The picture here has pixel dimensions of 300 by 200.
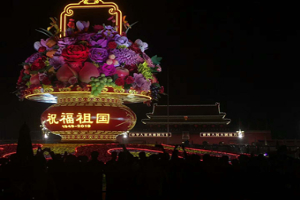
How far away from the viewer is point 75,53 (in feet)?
35.4

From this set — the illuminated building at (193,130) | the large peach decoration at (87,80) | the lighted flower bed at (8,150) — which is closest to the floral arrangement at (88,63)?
the large peach decoration at (87,80)

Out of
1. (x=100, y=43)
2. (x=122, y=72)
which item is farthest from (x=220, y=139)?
(x=100, y=43)

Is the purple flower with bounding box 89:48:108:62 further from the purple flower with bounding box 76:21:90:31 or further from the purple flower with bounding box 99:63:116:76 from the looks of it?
the purple flower with bounding box 76:21:90:31

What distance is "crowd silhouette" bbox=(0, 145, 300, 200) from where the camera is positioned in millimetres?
6488

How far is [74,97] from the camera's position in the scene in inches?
445

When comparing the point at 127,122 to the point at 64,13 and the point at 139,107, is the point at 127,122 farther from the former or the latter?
the point at 139,107

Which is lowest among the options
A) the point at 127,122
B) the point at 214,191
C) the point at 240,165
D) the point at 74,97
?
the point at 214,191

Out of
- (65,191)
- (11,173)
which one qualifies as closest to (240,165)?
(65,191)

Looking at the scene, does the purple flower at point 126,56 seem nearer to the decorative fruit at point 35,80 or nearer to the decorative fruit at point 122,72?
the decorative fruit at point 122,72

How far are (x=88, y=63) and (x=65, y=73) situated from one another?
2.32 ft

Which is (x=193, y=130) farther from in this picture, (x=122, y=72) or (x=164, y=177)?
(x=164, y=177)

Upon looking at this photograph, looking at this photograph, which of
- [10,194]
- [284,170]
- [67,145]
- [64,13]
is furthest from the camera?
[64,13]

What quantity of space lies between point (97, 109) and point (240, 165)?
509 centimetres

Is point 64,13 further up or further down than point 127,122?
further up
